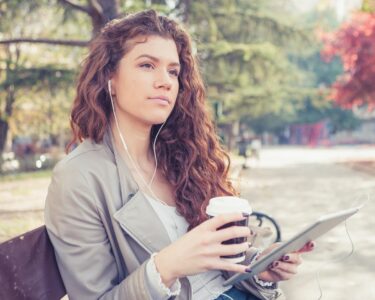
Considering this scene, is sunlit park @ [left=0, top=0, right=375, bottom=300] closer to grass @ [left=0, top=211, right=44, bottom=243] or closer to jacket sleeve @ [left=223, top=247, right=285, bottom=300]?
grass @ [left=0, top=211, right=44, bottom=243]

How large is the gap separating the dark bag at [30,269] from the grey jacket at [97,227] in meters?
0.04

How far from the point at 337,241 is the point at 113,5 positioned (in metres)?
5.15

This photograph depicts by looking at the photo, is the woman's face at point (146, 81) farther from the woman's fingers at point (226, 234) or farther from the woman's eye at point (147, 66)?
the woman's fingers at point (226, 234)

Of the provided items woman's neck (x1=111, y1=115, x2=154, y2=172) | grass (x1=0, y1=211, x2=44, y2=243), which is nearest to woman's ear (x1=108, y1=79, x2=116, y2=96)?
woman's neck (x1=111, y1=115, x2=154, y2=172)

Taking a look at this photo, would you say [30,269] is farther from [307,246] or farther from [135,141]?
[307,246]

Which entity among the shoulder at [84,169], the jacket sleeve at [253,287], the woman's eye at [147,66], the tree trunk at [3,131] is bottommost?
the tree trunk at [3,131]

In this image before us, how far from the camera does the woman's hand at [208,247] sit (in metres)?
1.36

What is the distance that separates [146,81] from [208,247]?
32.3 inches

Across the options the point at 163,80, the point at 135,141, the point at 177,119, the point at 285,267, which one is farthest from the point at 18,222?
the point at 285,267

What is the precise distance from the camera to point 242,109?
23344mm

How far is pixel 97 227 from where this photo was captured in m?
1.73

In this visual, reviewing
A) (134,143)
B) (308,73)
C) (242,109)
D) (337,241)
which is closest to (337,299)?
(337,241)

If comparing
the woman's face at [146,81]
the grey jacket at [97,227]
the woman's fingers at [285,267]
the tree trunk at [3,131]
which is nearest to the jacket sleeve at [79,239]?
the grey jacket at [97,227]

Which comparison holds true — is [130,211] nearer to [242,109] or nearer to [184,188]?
[184,188]
